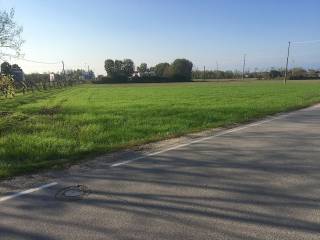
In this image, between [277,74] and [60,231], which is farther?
[277,74]

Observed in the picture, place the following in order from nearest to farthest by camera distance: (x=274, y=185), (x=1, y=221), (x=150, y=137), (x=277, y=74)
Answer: (x=1, y=221) → (x=274, y=185) → (x=150, y=137) → (x=277, y=74)

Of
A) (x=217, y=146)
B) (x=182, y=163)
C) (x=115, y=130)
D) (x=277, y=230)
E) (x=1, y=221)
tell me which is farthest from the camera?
(x=115, y=130)

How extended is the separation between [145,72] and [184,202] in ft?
418

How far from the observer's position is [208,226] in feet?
16.9

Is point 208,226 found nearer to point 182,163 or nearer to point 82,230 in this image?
point 82,230

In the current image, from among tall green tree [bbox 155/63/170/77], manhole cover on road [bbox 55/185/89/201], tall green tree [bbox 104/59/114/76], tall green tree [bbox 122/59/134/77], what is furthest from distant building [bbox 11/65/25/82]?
tall green tree [bbox 122/59/134/77]

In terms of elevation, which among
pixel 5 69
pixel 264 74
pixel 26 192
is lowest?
pixel 264 74

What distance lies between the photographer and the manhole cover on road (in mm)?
6375

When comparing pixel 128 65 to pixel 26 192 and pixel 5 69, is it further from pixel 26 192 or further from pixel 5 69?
pixel 26 192

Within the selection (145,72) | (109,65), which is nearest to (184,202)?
(145,72)

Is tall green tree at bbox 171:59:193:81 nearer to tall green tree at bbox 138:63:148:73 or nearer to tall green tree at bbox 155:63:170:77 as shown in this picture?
tall green tree at bbox 155:63:170:77

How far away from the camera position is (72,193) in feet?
21.6

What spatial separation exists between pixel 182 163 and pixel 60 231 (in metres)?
3.71

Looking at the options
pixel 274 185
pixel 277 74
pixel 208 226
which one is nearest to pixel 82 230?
pixel 208 226
